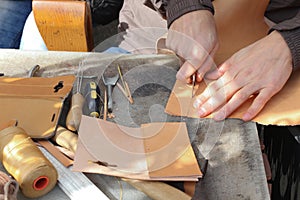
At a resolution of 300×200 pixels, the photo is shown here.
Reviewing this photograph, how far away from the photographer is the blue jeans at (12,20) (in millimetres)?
1383

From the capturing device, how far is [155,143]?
777 millimetres

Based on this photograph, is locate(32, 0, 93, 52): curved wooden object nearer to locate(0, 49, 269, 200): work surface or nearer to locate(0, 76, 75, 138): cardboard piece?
locate(0, 49, 269, 200): work surface

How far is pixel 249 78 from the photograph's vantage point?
2.90ft

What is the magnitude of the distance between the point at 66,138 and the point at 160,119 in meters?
0.18

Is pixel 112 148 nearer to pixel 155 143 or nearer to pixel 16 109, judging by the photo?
pixel 155 143

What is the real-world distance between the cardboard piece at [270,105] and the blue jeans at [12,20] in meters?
0.68

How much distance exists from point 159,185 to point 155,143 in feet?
0.33

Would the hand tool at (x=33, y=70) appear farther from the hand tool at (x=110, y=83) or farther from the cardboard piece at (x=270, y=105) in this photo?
the cardboard piece at (x=270, y=105)

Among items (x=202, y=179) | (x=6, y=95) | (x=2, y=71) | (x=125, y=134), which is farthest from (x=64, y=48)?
(x=202, y=179)

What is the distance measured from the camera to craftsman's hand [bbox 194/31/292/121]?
33.6 inches

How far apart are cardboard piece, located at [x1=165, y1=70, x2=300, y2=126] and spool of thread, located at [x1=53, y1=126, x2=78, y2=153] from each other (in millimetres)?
195

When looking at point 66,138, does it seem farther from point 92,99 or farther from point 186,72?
point 186,72

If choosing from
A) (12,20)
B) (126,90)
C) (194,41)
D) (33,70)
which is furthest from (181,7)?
(12,20)

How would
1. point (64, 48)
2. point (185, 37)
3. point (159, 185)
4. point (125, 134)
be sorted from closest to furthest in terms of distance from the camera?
point (159, 185) → point (125, 134) → point (185, 37) → point (64, 48)
